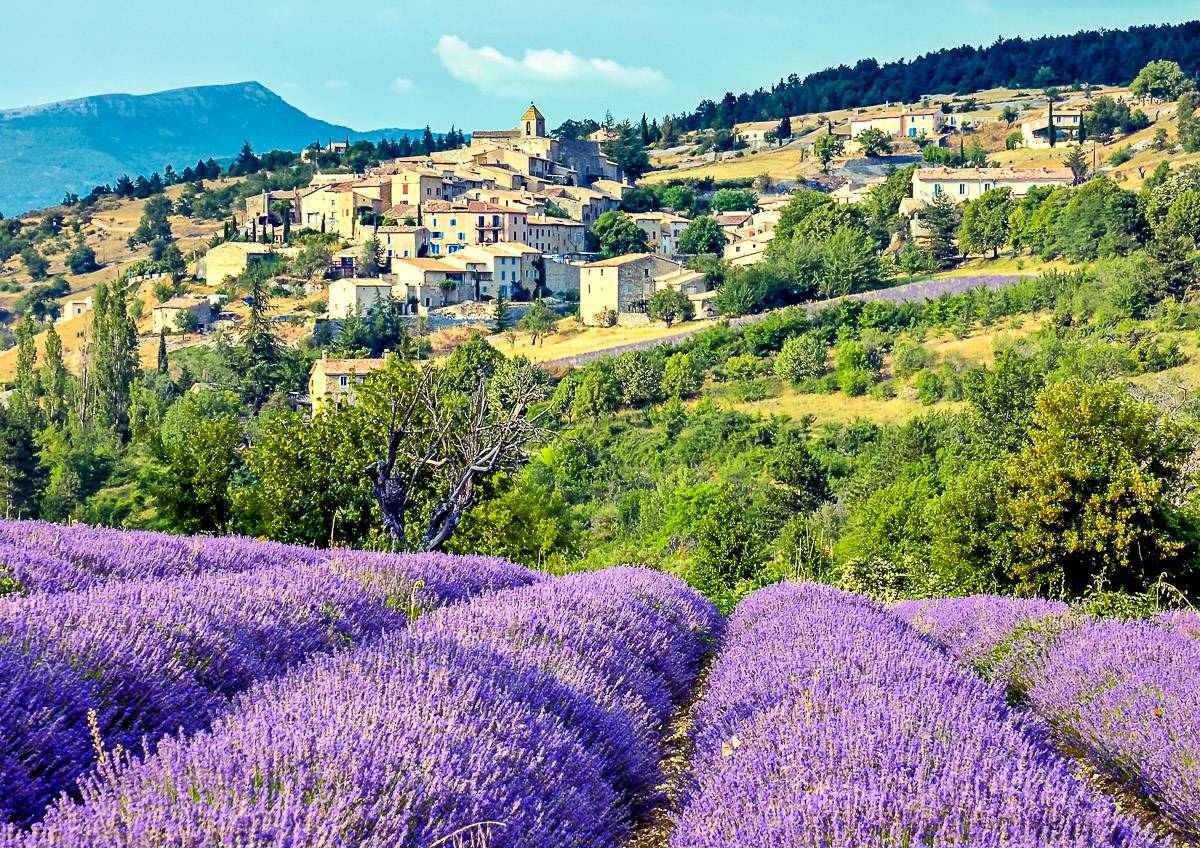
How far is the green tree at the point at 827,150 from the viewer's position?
10538 cm

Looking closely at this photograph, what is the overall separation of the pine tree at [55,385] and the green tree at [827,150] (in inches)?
2762

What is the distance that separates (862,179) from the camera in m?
99.2

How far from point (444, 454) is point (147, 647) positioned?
10320 mm

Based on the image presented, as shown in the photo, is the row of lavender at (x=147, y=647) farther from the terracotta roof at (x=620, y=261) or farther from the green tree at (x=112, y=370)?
the terracotta roof at (x=620, y=261)

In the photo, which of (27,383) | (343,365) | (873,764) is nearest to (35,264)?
(27,383)

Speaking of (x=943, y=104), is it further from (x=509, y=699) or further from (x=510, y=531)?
(x=509, y=699)

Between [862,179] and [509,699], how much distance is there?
100841 millimetres

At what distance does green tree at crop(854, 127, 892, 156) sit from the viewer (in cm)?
10294

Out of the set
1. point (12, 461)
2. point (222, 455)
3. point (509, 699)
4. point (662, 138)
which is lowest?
point (12, 461)

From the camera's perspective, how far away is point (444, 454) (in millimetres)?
14430

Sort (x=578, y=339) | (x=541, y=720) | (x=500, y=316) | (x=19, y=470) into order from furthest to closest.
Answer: (x=500, y=316), (x=578, y=339), (x=19, y=470), (x=541, y=720)

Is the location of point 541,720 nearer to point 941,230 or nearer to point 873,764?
point 873,764

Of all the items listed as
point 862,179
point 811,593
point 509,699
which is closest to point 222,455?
point 811,593

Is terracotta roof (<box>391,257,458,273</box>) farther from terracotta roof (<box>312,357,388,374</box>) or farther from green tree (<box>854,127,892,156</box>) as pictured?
green tree (<box>854,127,892,156</box>)
